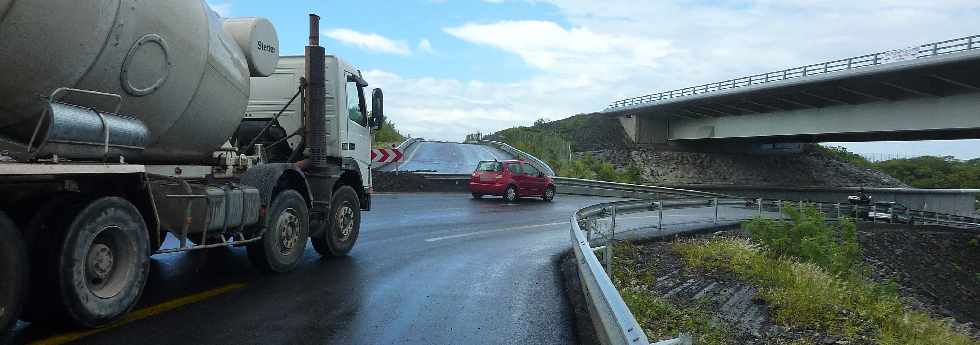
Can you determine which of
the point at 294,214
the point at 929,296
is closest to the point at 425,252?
the point at 294,214

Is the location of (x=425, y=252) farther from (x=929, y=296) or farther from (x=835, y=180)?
(x=835, y=180)

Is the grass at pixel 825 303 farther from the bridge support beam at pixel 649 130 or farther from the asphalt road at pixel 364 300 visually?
the bridge support beam at pixel 649 130

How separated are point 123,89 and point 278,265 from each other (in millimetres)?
3067

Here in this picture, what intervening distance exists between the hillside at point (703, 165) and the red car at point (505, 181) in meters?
15.8

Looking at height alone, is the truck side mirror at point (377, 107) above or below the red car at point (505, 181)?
above

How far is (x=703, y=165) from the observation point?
46.9m

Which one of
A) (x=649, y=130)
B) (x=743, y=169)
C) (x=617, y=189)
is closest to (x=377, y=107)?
(x=617, y=189)

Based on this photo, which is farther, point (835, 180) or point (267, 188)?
point (835, 180)

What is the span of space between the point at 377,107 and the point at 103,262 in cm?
587

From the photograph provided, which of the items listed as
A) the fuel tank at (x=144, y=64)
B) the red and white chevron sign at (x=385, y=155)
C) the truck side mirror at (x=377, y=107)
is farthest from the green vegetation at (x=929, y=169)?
the fuel tank at (x=144, y=64)

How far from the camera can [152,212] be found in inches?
224

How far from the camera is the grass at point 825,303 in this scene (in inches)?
289

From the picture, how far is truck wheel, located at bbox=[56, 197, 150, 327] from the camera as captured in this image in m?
4.71

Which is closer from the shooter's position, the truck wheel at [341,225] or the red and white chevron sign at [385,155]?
the truck wheel at [341,225]
